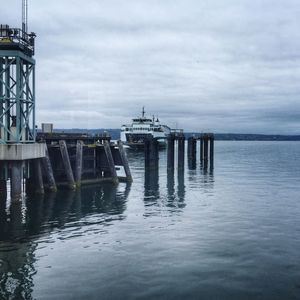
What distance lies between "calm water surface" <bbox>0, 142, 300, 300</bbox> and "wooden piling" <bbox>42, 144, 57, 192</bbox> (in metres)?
1.83

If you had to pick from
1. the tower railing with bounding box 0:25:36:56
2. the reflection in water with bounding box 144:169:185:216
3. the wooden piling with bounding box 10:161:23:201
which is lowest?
the reflection in water with bounding box 144:169:185:216

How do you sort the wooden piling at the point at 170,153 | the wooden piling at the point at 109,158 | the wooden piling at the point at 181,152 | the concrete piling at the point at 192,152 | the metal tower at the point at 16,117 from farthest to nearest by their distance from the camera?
the concrete piling at the point at 192,152, the wooden piling at the point at 181,152, the wooden piling at the point at 170,153, the wooden piling at the point at 109,158, the metal tower at the point at 16,117

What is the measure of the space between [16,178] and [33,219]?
5.01m

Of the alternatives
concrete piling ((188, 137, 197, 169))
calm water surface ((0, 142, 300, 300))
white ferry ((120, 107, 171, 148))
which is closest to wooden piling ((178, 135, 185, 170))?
concrete piling ((188, 137, 197, 169))

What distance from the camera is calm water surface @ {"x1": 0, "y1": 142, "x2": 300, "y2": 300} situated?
1606 centimetres

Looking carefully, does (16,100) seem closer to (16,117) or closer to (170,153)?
(16,117)

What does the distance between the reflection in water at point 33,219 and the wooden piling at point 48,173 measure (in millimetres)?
1020

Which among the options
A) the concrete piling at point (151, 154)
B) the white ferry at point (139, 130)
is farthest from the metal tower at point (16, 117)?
the white ferry at point (139, 130)

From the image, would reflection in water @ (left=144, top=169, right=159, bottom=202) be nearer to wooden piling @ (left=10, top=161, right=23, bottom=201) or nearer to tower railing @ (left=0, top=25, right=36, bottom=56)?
wooden piling @ (left=10, top=161, right=23, bottom=201)

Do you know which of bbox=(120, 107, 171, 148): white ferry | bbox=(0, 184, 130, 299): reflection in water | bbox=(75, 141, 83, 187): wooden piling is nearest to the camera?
bbox=(0, 184, 130, 299): reflection in water

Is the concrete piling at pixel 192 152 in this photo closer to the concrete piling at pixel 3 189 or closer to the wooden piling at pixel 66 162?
the wooden piling at pixel 66 162

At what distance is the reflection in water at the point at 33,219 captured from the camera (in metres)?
17.0

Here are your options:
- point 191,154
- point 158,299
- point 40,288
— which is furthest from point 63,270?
point 191,154

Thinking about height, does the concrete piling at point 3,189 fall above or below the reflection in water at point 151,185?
above
